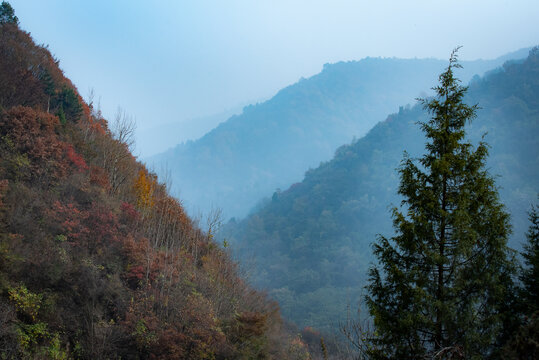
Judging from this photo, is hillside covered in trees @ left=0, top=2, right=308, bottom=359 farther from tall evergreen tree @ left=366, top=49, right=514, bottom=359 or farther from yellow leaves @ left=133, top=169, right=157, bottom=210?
tall evergreen tree @ left=366, top=49, right=514, bottom=359

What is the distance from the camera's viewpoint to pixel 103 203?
17.8 metres

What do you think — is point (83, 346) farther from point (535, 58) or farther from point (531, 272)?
point (535, 58)

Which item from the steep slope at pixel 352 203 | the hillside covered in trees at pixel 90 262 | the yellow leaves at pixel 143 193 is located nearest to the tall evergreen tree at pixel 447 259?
the hillside covered in trees at pixel 90 262

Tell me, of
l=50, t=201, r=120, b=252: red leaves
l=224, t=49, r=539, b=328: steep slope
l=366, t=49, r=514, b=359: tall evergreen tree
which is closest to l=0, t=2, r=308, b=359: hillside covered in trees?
l=50, t=201, r=120, b=252: red leaves

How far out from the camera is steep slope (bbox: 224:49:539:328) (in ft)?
→ 251

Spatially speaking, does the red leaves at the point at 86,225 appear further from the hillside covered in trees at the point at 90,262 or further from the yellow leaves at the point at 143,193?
the yellow leaves at the point at 143,193

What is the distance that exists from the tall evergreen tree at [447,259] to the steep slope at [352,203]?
57325 millimetres

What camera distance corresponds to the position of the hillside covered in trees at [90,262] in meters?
12.1

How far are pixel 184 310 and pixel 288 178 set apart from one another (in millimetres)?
173378

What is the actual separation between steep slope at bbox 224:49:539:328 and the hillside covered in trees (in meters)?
49.2

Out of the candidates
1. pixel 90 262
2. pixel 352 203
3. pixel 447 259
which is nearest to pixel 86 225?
pixel 90 262

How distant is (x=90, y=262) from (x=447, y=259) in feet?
44.5

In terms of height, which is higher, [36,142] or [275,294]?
[36,142]

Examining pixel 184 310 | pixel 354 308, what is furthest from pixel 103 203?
pixel 354 308
